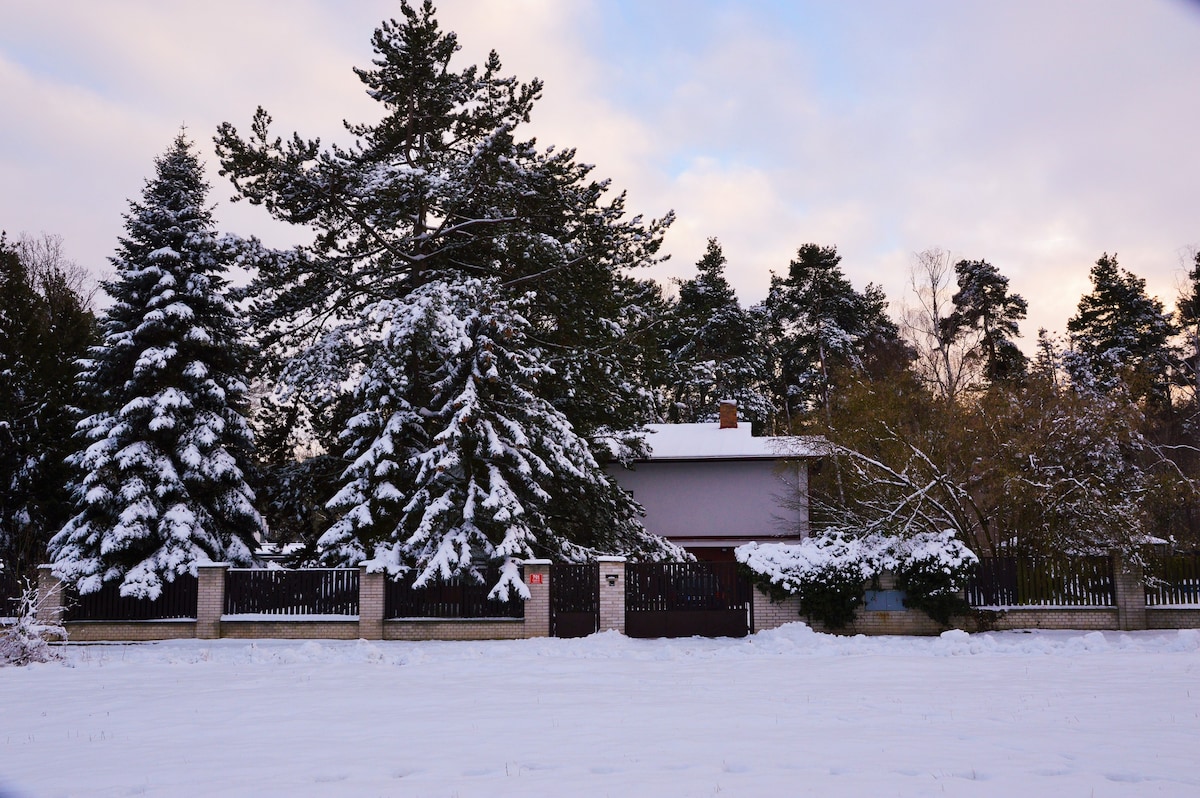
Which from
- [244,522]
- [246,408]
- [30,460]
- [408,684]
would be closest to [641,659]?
[408,684]

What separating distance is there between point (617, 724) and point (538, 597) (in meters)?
12.4

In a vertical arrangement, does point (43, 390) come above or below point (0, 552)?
above

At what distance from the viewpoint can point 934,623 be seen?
69.9 feet

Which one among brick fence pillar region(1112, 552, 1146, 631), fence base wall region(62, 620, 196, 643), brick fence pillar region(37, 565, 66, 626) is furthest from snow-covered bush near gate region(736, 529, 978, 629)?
brick fence pillar region(37, 565, 66, 626)

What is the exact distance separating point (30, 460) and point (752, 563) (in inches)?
848

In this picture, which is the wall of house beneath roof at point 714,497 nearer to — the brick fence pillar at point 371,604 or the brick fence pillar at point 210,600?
the brick fence pillar at point 371,604

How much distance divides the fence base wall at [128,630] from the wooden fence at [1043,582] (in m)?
18.6

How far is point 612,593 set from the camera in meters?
22.0

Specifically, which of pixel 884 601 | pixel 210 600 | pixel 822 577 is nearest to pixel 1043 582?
pixel 884 601

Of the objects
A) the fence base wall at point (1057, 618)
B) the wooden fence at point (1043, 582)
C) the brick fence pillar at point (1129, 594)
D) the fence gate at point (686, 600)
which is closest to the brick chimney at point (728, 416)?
the fence gate at point (686, 600)

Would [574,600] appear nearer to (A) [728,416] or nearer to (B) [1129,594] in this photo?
(B) [1129,594]

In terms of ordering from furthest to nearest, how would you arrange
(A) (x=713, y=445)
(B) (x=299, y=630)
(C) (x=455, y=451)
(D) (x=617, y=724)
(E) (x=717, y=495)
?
(A) (x=713, y=445) < (E) (x=717, y=495) < (C) (x=455, y=451) < (B) (x=299, y=630) < (D) (x=617, y=724)

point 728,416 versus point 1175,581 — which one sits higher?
point 728,416

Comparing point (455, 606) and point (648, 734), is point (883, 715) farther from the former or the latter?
point (455, 606)
